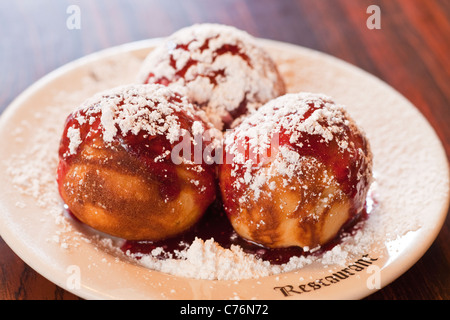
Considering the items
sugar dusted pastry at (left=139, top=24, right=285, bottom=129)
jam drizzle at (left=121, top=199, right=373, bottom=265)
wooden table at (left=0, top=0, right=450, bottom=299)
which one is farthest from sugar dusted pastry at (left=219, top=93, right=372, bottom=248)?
wooden table at (left=0, top=0, right=450, bottom=299)

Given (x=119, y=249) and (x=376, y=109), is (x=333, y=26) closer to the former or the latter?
(x=376, y=109)

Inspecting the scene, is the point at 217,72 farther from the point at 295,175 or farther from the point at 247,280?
the point at 247,280

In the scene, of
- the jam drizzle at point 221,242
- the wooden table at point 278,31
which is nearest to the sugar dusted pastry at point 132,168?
the jam drizzle at point 221,242

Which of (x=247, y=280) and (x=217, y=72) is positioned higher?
(x=217, y=72)

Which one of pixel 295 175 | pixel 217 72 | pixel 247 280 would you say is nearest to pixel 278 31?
pixel 217 72

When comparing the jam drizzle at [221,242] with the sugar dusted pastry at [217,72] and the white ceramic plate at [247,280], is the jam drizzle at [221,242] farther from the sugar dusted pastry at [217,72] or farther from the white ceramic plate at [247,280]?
the sugar dusted pastry at [217,72]

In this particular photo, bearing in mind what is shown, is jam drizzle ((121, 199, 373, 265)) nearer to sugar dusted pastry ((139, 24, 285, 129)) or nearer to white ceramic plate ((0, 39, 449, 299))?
white ceramic plate ((0, 39, 449, 299))
